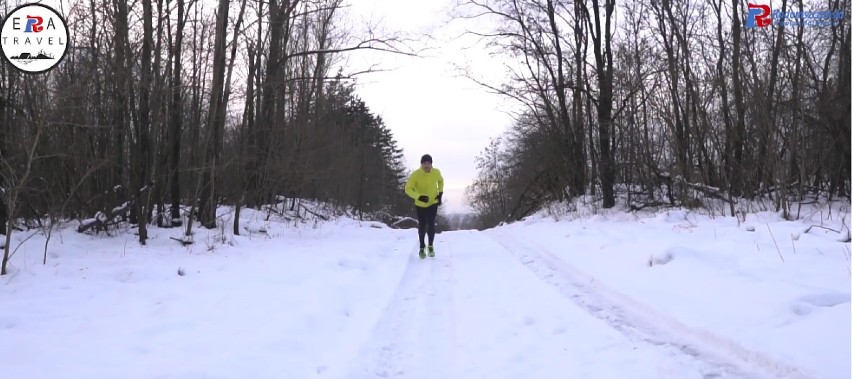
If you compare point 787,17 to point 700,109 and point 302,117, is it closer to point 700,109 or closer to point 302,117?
point 700,109

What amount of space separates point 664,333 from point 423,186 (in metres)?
5.47

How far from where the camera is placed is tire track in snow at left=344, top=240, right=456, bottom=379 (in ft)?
10.6

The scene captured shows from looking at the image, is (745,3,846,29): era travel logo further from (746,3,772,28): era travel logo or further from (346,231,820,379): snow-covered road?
(346,231,820,379): snow-covered road

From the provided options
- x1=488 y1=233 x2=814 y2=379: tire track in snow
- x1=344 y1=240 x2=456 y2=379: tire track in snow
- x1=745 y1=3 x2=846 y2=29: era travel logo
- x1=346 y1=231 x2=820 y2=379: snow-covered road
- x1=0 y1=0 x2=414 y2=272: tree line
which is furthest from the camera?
x1=745 y1=3 x2=846 y2=29: era travel logo

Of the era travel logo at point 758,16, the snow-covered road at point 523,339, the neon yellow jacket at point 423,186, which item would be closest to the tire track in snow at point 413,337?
the snow-covered road at point 523,339

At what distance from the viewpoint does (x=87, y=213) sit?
9125mm

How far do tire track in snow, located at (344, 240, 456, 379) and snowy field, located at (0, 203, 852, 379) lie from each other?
0.07 ft

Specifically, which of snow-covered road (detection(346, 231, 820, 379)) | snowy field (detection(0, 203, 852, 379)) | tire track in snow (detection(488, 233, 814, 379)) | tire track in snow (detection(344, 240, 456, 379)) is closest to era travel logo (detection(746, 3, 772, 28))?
snowy field (detection(0, 203, 852, 379))

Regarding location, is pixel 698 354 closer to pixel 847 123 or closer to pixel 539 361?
pixel 539 361

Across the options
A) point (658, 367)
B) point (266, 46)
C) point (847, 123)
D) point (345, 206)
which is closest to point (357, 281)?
point (658, 367)

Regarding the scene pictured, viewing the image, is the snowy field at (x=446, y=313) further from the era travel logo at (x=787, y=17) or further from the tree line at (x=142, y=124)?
the era travel logo at (x=787, y=17)

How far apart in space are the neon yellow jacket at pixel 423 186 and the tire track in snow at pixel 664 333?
3.01 meters

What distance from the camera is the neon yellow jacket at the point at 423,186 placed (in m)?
8.77

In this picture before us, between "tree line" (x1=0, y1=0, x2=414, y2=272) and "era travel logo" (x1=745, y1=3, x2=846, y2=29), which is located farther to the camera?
"era travel logo" (x1=745, y1=3, x2=846, y2=29)
